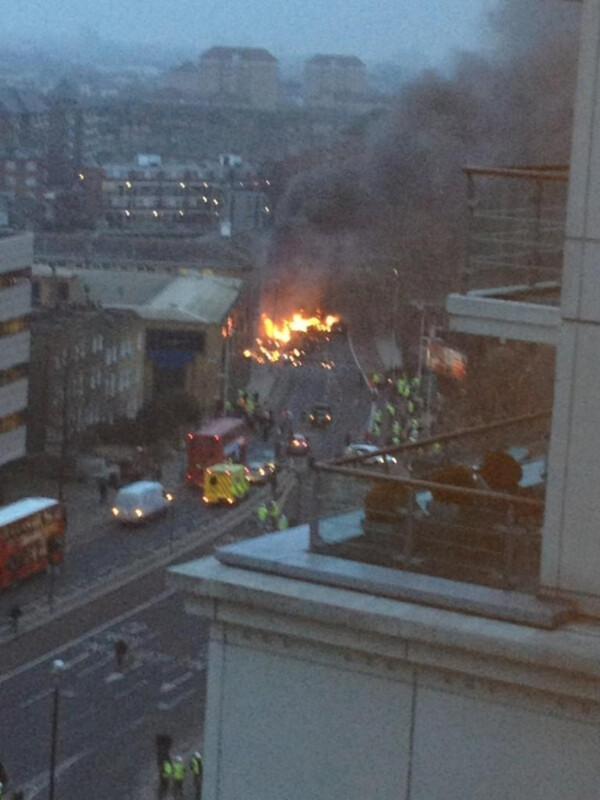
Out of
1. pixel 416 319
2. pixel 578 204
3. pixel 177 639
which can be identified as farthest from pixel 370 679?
pixel 416 319

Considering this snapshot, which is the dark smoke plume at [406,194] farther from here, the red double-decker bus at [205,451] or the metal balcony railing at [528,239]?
the metal balcony railing at [528,239]

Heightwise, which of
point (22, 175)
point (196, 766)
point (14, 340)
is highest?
point (22, 175)

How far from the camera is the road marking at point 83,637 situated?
6633mm

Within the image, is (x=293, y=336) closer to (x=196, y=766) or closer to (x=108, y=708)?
(x=108, y=708)

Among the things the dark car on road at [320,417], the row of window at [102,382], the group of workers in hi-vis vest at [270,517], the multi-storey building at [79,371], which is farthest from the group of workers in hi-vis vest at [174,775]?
the dark car on road at [320,417]

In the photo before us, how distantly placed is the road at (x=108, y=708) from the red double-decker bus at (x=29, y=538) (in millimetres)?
777

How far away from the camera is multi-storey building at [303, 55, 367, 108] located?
4644cm

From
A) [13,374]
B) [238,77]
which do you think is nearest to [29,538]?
[13,374]

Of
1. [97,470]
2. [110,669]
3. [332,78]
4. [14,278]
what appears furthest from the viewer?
[332,78]

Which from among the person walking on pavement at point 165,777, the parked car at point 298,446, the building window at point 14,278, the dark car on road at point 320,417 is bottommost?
the dark car on road at point 320,417

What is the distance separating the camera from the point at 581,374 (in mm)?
1136

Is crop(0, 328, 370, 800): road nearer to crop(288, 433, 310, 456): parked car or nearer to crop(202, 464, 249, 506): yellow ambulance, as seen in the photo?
crop(202, 464, 249, 506): yellow ambulance

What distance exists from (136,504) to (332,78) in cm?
3900

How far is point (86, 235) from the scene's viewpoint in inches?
1001
